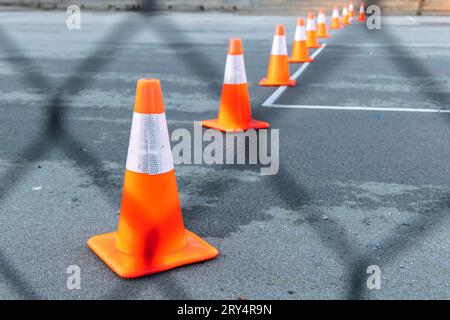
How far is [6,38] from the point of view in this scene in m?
11.0

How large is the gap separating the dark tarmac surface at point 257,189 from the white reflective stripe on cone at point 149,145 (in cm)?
42

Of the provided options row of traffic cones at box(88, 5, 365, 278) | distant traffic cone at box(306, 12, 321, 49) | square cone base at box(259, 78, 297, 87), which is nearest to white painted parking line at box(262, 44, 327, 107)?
square cone base at box(259, 78, 297, 87)

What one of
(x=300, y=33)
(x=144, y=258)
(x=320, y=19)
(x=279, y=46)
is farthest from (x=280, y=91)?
(x=320, y=19)

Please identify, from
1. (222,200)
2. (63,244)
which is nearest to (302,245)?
(222,200)

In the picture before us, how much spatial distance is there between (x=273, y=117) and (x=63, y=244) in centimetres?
268

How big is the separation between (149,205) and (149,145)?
244 mm

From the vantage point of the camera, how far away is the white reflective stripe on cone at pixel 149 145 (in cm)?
248

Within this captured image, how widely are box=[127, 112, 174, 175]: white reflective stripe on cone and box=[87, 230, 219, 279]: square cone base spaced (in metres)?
0.34

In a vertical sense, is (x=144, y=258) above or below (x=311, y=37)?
below

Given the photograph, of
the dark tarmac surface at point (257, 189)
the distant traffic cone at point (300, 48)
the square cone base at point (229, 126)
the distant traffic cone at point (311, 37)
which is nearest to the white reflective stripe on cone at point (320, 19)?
the distant traffic cone at point (311, 37)

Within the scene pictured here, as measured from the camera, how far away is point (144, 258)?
2480 millimetres

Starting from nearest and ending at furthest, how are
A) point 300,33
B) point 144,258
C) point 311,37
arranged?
point 144,258, point 300,33, point 311,37

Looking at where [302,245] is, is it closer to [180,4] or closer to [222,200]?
[222,200]

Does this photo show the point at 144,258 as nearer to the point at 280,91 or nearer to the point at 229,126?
the point at 229,126
